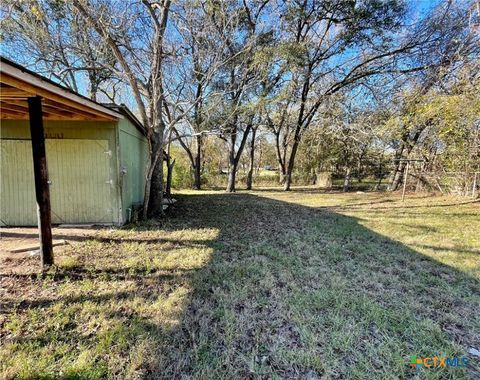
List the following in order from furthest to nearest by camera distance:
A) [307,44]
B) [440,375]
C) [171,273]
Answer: [307,44] < [171,273] < [440,375]

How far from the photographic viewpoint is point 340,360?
1716mm

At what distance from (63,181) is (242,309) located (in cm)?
459

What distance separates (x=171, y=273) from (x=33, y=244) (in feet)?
8.06

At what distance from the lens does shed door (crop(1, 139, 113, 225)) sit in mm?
4812

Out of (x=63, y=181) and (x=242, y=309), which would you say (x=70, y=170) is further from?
(x=242, y=309)

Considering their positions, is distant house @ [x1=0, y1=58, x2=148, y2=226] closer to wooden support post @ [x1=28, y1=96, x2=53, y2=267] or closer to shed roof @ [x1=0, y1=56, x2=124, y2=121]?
shed roof @ [x1=0, y1=56, x2=124, y2=121]

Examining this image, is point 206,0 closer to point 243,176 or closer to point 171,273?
point 171,273

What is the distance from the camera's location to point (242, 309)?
2.31 meters

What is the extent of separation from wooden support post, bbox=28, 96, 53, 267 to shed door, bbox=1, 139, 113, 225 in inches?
79.1

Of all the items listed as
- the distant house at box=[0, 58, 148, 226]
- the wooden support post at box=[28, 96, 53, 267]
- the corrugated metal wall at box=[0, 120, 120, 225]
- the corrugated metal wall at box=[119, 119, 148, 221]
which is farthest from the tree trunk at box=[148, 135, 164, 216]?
the wooden support post at box=[28, 96, 53, 267]

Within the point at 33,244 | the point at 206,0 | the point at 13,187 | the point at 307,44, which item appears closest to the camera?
the point at 33,244

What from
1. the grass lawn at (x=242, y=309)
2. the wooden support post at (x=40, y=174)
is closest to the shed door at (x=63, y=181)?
the grass lawn at (x=242, y=309)

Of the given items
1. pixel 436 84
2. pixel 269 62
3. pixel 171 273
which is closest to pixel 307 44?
pixel 269 62

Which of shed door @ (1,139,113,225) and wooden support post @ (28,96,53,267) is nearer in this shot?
wooden support post @ (28,96,53,267)
